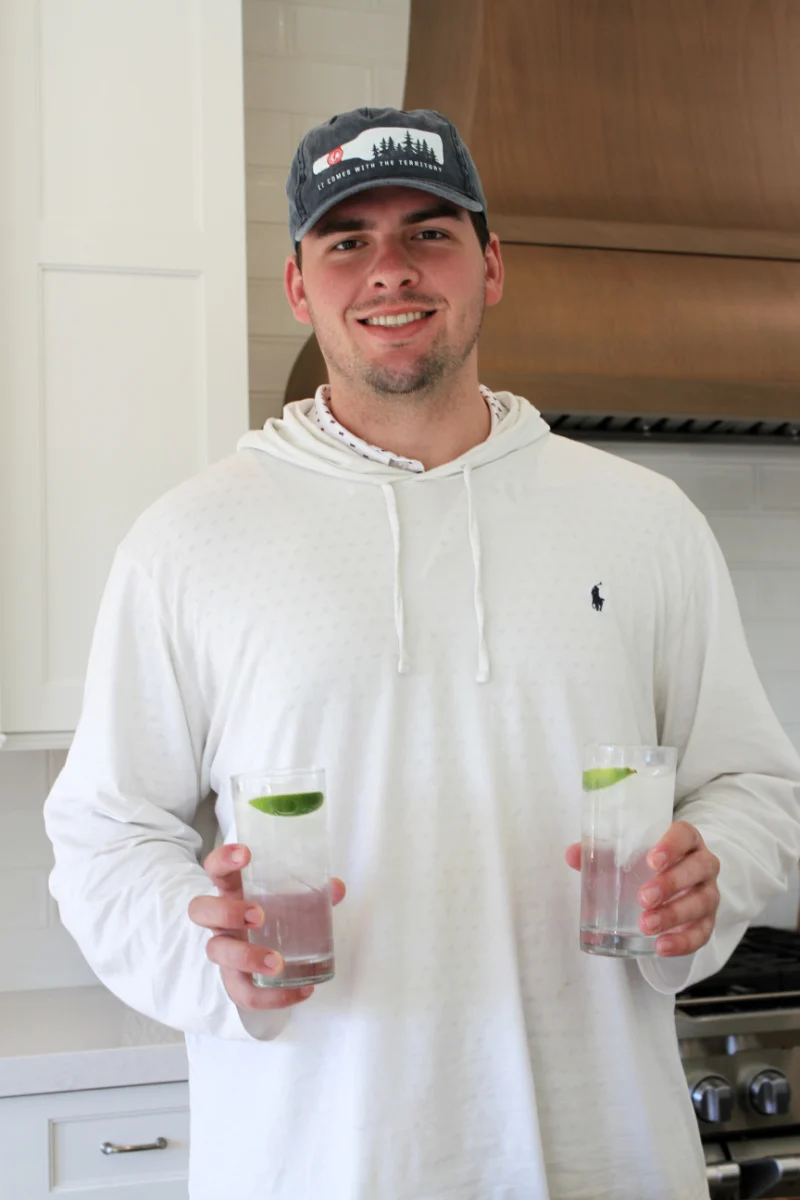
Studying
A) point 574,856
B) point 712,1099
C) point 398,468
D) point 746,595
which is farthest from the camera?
point 746,595

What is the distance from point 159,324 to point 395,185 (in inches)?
→ 31.9

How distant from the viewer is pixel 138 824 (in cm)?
139

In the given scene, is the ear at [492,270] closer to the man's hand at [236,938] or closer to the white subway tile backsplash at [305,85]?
the man's hand at [236,938]

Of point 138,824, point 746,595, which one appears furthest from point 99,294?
point 746,595

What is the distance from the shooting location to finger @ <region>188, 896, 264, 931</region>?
1154 mm

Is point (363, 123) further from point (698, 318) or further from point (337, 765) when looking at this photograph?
point (698, 318)

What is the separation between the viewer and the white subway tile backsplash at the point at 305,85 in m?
2.67

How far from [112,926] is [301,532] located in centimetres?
47

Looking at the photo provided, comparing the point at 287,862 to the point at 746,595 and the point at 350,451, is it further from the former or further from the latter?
the point at 746,595

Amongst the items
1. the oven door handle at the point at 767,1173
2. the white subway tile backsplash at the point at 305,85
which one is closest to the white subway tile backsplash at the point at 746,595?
the oven door handle at the point at 767,1173

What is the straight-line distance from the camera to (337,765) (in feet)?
4.46

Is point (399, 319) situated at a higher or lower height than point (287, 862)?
higher

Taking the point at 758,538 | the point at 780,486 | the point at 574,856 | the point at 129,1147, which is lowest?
the point at 129,1147

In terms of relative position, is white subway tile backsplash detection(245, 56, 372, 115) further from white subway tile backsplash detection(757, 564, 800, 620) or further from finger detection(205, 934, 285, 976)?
finger detection(205, 934, 285, 976)
